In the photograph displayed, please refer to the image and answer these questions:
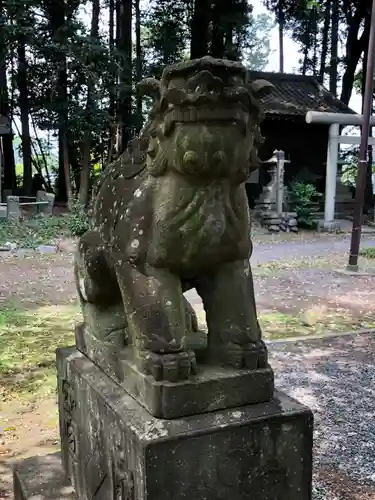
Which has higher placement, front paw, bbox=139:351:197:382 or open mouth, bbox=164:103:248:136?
open mouth, bbox=164:103:248:136

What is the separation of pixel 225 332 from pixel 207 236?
38 cm

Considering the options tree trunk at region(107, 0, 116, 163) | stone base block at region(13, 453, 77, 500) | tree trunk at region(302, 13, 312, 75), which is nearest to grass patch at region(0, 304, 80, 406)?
stone base block at region(13, 453, 77, 500)

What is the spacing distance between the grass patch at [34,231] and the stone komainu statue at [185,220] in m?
8.08

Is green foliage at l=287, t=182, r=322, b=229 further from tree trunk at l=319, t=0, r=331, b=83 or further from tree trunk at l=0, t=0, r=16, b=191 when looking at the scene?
tree trunk at l=319, t=0, r=331, b=83

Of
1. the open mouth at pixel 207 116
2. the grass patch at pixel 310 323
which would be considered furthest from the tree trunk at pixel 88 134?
the open mouth at pixel 207 116

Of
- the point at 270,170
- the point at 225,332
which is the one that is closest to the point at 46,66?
the point at 270,170

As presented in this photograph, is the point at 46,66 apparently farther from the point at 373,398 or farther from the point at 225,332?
the point at 225,332

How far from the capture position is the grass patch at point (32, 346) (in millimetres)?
3916

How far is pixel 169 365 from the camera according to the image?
183cm

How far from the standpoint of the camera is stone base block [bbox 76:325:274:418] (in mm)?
1822

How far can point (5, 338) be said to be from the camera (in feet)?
16.1

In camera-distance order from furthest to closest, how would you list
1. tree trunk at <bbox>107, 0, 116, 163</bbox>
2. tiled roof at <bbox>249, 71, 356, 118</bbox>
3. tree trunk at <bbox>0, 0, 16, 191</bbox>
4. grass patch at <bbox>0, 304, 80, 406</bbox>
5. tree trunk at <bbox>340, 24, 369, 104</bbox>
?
tree trunk at <bbox>340, 24, 369, 104</bbox> < tiled roof at <bbox>249, 71, 356, 118</bbox> < tree trunk at <bbox>107, 0, 116, 163</bbox> < tree trunk at <bbox>0, 0, 16, 191</bbox> < grass patch at <bbox>0, 304, 80, 406</bbox>

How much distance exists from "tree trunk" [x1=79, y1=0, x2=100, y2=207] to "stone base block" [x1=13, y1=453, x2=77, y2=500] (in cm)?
1082

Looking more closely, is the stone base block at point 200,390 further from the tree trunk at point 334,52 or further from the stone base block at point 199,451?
the tree trunk at point 334,52
